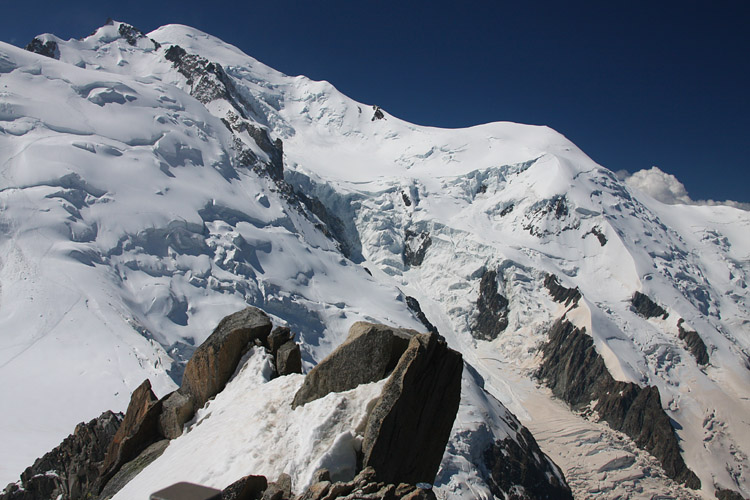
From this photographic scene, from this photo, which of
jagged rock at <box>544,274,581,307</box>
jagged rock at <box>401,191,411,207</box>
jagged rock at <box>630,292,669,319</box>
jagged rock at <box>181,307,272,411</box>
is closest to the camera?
jagged rock at <box>181,307,272,411</box>

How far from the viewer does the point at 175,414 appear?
16.9m

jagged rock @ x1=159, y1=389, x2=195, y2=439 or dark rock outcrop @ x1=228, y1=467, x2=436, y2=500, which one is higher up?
jagged rock @ x1=159, y1=389, x2=195, y2=439

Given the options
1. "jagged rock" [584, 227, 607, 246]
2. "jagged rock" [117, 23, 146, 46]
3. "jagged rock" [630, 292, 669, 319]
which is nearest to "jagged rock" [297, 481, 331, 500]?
"jagged rock" [630, 292, 669, 319]

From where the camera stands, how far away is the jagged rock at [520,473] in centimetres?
5325

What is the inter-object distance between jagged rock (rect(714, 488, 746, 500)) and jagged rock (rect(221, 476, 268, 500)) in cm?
9633

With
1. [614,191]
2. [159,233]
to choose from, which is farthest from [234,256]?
[614,191]

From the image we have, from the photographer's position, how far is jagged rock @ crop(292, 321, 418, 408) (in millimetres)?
12695

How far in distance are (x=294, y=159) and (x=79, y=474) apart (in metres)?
127

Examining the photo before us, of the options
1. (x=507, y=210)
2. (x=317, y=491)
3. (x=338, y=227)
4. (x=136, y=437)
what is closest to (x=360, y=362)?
(x=317, y=491)

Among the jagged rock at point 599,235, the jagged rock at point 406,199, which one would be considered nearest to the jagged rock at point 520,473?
the jagged rock at point 599,235

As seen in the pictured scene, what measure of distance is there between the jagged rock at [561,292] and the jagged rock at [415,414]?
103 metres

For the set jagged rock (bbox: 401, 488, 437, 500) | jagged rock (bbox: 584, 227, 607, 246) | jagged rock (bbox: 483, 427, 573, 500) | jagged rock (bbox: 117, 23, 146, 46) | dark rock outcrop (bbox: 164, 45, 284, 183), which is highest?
jagged rock (bbox: 117, 23, 146, 46)

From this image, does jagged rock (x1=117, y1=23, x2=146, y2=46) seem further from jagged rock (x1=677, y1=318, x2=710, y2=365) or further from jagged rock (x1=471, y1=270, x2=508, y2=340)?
jagged rock (x1=677, y1=318, x2=710, y2=365)

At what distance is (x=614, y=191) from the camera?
142 meters
